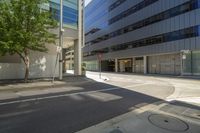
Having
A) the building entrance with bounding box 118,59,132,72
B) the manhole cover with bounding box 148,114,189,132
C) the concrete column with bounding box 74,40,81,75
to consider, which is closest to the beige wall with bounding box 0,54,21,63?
the concrete column with bounding box 74,40,81,75

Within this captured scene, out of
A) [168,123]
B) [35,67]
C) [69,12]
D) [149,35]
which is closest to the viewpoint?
[168,123]

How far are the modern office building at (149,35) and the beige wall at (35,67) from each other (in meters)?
22.5

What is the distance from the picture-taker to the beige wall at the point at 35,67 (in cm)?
1848

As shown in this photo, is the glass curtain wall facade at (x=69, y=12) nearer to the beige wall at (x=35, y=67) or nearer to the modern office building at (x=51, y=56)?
the modern office building at (x=51, y=56)

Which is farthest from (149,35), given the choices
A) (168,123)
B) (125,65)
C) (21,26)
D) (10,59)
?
(168,123)

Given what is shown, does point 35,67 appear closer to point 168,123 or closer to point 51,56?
point 51,56

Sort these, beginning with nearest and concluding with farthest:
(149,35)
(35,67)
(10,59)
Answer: (10,59), (35,67), (149,35)

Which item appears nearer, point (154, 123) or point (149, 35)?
point (154, 123)

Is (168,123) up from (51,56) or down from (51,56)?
down

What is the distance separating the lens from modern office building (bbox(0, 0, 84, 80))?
18.9 metres

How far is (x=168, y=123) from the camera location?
6496 millimetres

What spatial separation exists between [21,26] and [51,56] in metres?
6.72

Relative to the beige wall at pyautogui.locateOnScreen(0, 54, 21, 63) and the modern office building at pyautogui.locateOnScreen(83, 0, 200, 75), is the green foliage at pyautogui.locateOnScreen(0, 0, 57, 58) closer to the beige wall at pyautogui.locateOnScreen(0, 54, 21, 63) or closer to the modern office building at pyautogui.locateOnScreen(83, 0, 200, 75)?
the beige wall at pyautogui.locateOnScreen(0, 54, 21, 63)

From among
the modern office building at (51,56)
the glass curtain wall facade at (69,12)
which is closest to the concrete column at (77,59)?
the modern office building at (51,56)
